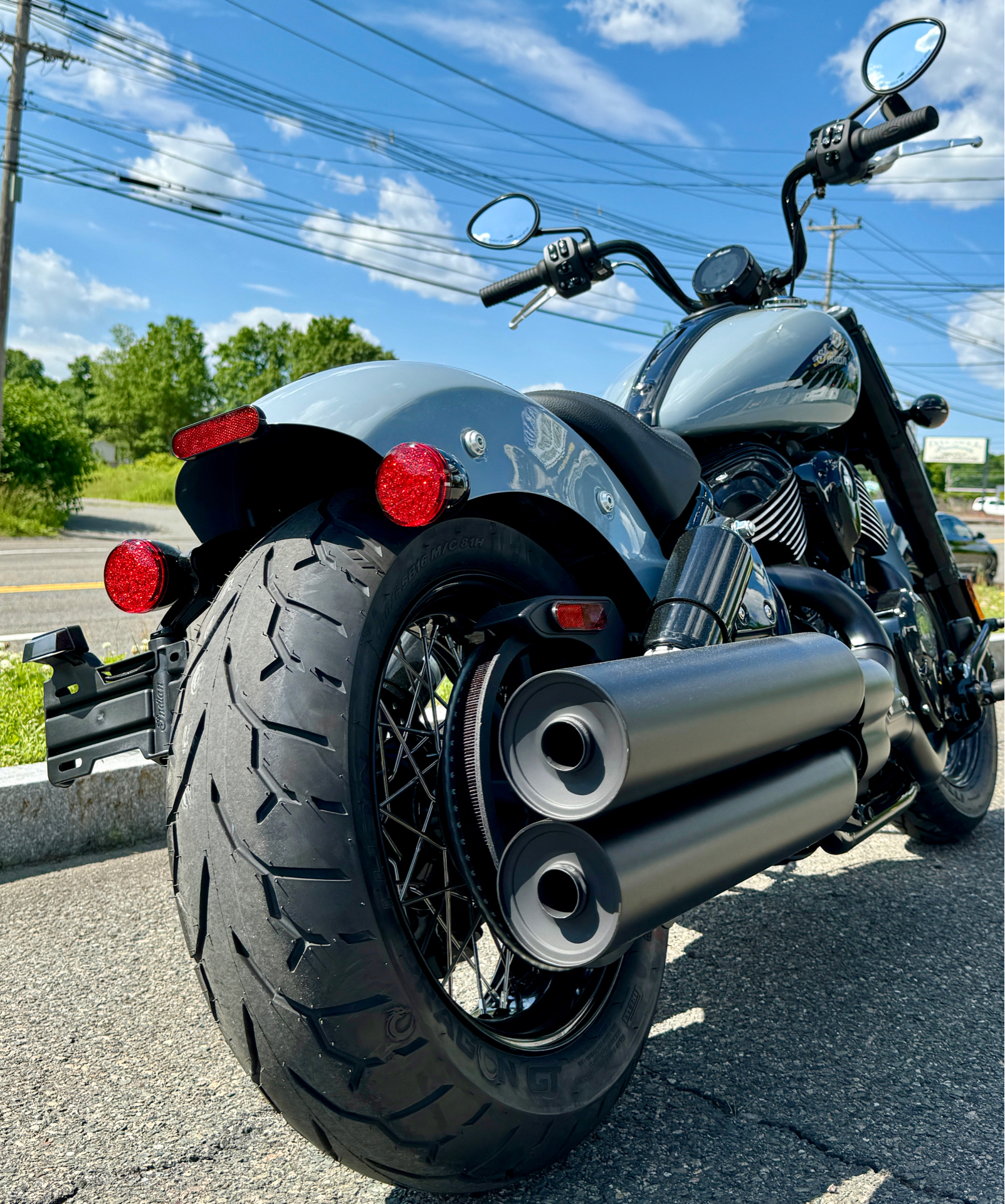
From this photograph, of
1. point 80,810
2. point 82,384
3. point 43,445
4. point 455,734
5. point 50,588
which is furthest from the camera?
point 82,384

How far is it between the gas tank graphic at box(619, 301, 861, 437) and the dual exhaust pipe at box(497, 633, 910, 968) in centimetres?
117

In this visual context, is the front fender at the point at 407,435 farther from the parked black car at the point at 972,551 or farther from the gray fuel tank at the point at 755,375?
the parked black car at the point at 972,551

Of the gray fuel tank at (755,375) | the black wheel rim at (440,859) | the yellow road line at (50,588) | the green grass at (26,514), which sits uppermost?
the gray fuel tank at (755,375)

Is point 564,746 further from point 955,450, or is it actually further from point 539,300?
point 955,450

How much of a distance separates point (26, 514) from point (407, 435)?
63.0 ft

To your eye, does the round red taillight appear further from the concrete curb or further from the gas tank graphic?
the concrete curb

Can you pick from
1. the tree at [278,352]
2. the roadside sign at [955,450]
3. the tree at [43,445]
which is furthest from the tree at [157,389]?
the roadside sign at [955,450]

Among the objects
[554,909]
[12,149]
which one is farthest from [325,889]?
[12,149]

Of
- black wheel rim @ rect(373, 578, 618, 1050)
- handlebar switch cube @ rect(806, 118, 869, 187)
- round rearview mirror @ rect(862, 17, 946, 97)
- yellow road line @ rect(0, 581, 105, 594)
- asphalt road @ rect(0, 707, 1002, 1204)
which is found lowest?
yellow road line @ rect(0, 581, 105, 594)

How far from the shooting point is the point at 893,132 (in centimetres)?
260

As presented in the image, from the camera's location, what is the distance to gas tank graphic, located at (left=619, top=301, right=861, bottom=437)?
246cm

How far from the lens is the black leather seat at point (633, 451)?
192 cm

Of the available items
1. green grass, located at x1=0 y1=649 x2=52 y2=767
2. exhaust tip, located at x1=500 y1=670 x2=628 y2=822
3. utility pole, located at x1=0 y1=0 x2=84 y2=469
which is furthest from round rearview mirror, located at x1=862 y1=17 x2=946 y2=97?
utility pole, located at x1=0 y1=0 x2=84 y2=469

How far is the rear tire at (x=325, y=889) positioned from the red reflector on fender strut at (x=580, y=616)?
271mm
